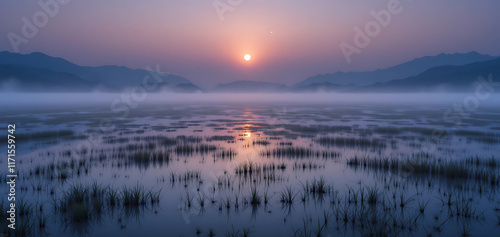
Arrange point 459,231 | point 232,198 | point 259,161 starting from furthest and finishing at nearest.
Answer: point 259,161
point 232,198
point 459,231

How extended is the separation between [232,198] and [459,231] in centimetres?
709

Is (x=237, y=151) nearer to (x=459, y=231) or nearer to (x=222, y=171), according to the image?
(x=222, y=171)

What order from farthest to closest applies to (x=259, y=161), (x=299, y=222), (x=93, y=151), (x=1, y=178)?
(x=93, y=151) → (x=259, y=161) → (x=1, y=178) → (x=299, y=222)

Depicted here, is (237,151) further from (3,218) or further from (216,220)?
(3,218)

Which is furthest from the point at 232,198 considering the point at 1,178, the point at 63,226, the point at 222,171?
the point at 1,178

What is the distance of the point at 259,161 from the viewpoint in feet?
55.5

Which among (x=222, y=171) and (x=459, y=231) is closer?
(x=459, y=231)

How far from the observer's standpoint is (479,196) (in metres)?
10.6

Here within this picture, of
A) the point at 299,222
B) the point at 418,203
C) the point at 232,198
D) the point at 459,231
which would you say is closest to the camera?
the point at 459,231

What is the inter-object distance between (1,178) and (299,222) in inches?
520

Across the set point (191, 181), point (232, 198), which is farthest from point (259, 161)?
point (232, 198)

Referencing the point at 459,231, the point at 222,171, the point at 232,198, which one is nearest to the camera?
the point at 459,231

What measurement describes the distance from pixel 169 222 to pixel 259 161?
8.55 m

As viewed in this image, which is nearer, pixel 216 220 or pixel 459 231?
pixel 459 231
